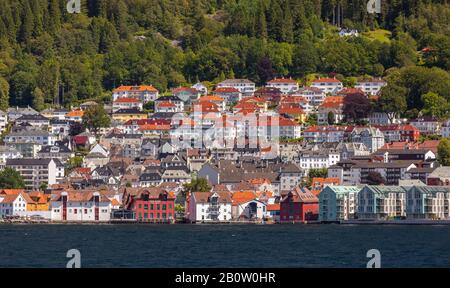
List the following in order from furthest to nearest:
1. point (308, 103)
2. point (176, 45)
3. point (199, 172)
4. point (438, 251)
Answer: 1. point (176, 45)
2. point (308, 103)
3. point (199, 172)
4. point (438, 251)

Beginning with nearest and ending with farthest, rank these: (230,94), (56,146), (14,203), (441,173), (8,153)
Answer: (14,203) < (441,173) < (8,153) < (56,146) < (230,94)

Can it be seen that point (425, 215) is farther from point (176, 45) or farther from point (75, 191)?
point (176, 45)

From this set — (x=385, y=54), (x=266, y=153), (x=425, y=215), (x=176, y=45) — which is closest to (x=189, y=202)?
(x=425, y=215)

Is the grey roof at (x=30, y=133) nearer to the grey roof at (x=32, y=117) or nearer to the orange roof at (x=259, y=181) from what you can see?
the grey roof at (x=32, y=117)

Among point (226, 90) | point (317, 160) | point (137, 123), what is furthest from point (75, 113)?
point (317, 160)

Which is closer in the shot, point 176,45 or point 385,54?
point 385,54

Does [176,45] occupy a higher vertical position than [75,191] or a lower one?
higher

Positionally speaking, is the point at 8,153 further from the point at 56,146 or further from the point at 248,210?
the point at 248,210

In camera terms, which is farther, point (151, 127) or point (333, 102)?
point (333, 102)
